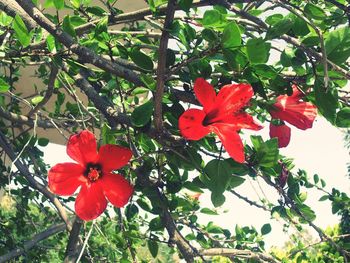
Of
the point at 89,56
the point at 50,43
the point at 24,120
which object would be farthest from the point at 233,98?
the point at 24,120

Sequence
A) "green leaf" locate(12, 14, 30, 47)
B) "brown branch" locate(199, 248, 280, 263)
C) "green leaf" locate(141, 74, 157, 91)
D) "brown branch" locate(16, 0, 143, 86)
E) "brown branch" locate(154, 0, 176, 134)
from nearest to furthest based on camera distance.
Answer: "brown branch" locate(154, 0, 176, 134)
"green leaf" locate(141, 74, 157, 91)
"brown branch" locate(16, 0, 143, 86)
"green leaf" locate(12, 14, 30, 47)
"brown branch" locate(199, 248, 280, 263)

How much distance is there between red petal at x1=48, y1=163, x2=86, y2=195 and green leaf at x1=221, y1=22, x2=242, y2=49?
1.76 feet

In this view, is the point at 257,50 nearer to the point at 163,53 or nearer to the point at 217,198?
the point at 163,53

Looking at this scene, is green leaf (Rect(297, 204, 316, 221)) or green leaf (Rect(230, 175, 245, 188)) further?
green leaf (Rect(297, 204, 316, 221))

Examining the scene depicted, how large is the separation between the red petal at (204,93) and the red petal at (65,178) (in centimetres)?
44

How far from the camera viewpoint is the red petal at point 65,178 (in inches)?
52.2

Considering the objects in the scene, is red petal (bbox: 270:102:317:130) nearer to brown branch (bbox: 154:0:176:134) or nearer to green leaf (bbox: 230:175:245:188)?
green leaf (bbox: 230:175:245:188)

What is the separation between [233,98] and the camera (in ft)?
3.57

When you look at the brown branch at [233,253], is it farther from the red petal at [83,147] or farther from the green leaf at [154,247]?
the red petal at [83,147]

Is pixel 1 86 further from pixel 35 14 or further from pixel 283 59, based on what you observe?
pixel 283 59

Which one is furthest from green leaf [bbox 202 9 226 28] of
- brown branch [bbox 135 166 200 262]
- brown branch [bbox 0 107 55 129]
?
brown branch [bbox 0 107 55 129]

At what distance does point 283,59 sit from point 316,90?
0.19 m

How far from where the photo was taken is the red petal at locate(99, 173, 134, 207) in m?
1.32

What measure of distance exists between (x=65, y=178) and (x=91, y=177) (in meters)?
0.07
